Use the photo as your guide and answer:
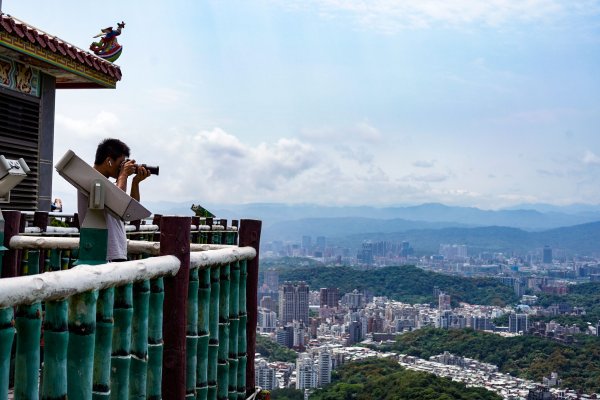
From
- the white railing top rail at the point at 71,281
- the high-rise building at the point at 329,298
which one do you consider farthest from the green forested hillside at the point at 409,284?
the white railing top rail at the point at 71,281

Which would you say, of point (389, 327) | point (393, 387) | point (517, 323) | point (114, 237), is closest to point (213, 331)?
point (114, 237)

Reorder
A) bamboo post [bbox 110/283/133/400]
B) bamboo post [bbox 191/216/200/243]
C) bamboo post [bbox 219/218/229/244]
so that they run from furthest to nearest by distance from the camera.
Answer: bamboo post [bbox 219/218/229/244] → bamboo post [bbox 191/216/200/243] → bamboo post [bbox 110/283/133/400]

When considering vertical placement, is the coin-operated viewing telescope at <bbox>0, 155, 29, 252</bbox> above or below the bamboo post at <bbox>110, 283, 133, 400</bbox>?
above

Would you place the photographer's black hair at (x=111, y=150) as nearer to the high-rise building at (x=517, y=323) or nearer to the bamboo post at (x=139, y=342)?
the bamboo post at (x=139, y=342)

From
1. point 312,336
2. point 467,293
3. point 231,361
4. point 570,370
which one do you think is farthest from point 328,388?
point 467,293

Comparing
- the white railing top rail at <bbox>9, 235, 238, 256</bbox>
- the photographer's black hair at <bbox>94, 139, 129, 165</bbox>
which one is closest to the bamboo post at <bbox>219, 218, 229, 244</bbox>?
the white railing top rail at <bbox>9, 235, 238, 256</bbox>

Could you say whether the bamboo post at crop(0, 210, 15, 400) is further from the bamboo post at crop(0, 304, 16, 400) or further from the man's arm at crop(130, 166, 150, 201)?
the man's arm at crop(130, 166, 150, 201)

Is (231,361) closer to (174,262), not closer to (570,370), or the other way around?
(174,262)

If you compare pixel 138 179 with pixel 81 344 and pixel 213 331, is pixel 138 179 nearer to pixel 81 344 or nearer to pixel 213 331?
pixel 213 331
